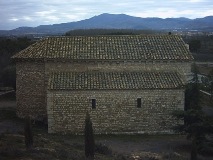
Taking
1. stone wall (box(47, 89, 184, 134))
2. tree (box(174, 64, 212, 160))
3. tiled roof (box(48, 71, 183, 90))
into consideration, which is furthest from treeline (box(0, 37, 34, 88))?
tree (box(174, 64, 212, 160))

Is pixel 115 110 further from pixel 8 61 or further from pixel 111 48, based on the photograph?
pixel 8 61

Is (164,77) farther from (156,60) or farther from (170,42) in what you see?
(170,42)

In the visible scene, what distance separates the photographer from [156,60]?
2414cm

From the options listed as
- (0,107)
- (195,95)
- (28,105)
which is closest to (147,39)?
(195,95)

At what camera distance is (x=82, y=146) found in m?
20.1

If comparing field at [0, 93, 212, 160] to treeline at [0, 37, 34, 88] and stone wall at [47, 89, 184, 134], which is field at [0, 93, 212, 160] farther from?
treeline at [0, 37, 34, 88]

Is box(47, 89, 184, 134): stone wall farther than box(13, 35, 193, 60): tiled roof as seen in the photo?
No

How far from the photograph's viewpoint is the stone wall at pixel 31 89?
24875 mm

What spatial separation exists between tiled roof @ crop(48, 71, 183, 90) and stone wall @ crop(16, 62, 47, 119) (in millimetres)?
1580

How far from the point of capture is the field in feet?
51.0

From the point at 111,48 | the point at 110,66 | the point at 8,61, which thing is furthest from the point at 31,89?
the point at 8,61

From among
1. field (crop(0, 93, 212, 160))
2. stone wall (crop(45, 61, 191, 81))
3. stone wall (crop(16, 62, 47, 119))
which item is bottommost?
field (crop(0, 93, 212, 160))

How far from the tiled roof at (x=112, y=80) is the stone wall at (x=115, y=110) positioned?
0.32m

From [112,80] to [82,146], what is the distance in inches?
205
